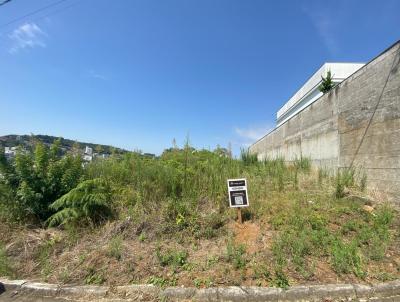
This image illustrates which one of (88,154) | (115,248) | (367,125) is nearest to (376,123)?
(367,125)

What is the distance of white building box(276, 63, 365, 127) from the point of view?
1863cm

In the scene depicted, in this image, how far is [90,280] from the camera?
323 cm

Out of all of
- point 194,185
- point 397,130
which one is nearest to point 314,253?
point 194,185

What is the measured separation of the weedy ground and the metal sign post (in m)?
0.31

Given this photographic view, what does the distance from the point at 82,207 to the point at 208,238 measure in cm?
230

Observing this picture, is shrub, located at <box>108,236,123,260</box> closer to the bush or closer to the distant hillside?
the bush

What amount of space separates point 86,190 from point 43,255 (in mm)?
1221

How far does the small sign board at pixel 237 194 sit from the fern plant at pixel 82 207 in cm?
227

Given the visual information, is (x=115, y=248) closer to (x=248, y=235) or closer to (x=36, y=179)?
(x=248, y=235)

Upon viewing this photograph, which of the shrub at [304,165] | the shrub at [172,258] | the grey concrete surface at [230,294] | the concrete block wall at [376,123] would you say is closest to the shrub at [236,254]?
the grey concrete surface at [230,294]

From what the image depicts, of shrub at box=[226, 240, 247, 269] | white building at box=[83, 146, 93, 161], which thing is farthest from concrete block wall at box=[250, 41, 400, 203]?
white building at box=[83, 146, 93, 161]

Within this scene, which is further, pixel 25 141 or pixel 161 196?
pixel 25 141

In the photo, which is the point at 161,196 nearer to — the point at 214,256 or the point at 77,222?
the point at 77,222

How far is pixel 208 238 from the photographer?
4059 mm
